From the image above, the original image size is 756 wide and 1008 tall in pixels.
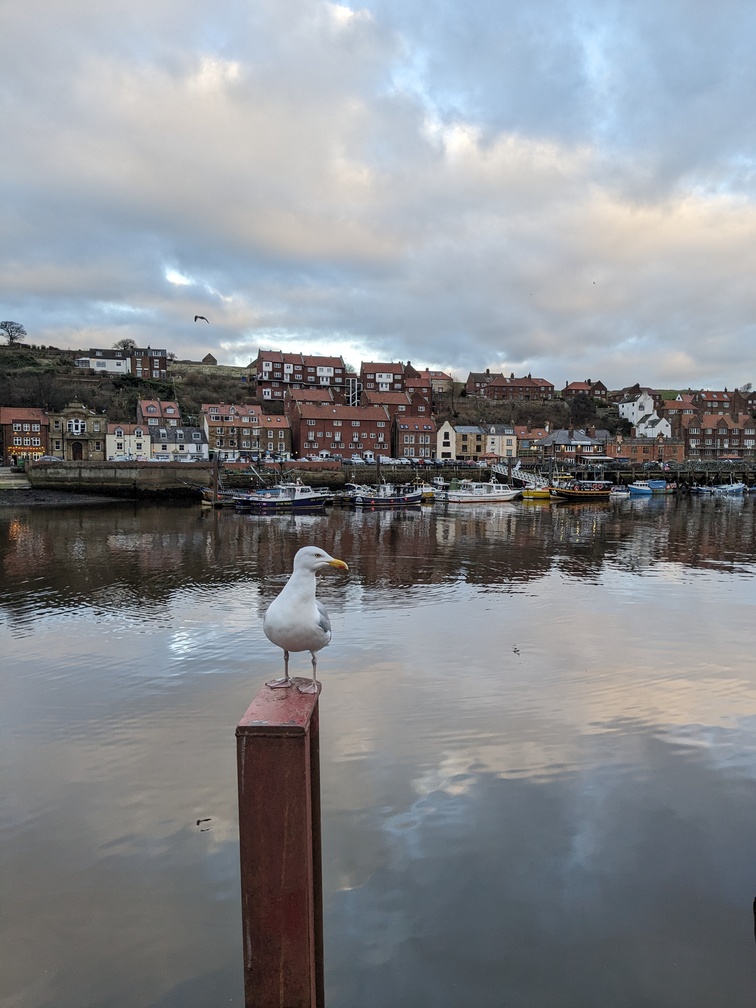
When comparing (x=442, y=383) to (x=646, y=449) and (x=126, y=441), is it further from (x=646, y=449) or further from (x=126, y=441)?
(x=126, y=441)

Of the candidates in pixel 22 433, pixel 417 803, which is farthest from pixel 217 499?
pixel 417 803

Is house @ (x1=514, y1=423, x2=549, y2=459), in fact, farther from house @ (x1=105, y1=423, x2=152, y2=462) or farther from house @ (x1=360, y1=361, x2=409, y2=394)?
house @ (x1=105, y1=423, x2=152, y2=462)

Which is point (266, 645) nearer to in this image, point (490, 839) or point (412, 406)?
point (490, 839)

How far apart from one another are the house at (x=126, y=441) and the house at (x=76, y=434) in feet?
3.23

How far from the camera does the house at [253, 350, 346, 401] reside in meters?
110

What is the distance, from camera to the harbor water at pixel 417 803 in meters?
4.99

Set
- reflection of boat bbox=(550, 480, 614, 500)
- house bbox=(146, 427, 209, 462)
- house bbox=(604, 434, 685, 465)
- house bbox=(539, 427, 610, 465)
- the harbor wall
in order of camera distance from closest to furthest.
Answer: the harbor wall → reflection of boat bbox=(550, 480, 614, 500) → house bbox=(146, 427, 209, 462) → house bbox=(539, 427, 610, 465) → house bbox=(604, 434, 685, 465)

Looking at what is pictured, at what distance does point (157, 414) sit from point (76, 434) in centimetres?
1251

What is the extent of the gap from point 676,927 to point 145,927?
460 cm

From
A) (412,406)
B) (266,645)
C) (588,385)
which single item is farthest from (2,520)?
(588,385)

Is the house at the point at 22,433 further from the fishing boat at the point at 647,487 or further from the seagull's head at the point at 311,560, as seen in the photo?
the seagull's head at the point at 311,560

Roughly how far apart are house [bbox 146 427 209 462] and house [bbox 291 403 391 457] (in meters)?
13.1

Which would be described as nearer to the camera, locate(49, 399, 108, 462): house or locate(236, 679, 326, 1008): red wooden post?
locate(236, 679, 326, 1008): red wooden post

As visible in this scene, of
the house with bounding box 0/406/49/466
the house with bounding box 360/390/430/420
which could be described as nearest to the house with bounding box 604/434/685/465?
the house with bounding box 360/390/430/420
